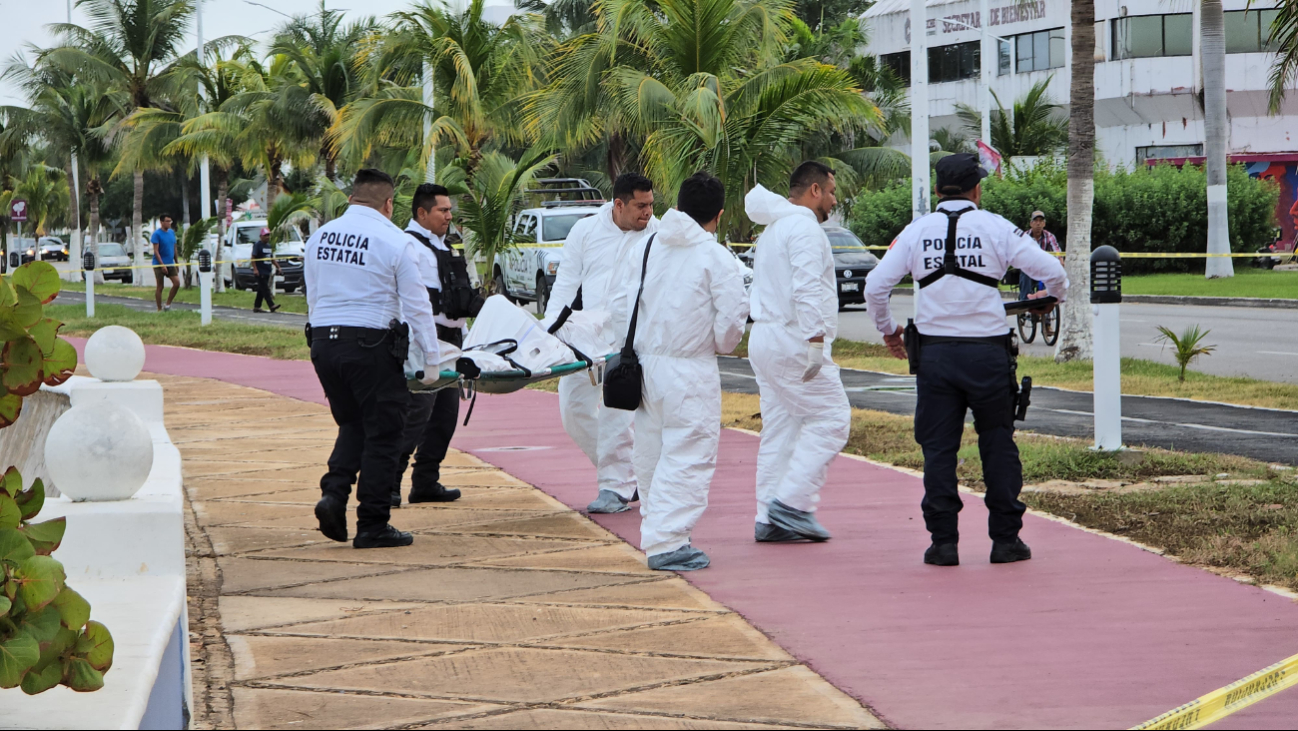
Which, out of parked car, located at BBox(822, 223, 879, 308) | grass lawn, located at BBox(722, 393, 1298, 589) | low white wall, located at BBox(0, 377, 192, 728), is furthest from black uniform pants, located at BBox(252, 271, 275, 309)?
low white wall, located at BBox(0, 377, 192, 728)

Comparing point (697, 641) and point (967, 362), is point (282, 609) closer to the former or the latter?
point (697, 641)

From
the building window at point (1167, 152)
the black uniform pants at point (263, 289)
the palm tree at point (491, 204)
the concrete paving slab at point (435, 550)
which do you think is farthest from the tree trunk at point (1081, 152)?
the building window at point (1167, 152)

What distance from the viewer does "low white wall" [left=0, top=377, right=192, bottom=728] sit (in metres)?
3.44

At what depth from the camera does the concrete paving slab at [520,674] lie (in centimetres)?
459

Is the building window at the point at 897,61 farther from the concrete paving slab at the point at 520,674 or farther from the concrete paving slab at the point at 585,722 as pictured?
the concrete paving slab at the point at 585,722

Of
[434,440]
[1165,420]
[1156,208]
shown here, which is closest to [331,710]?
[434,440]

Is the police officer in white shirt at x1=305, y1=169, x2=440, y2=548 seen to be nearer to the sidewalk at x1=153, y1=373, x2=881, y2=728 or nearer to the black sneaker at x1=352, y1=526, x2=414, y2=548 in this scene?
the black sneaker at x1=352, y1=526, x2=414, y2=548

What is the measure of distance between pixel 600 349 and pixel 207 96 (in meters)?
37.5

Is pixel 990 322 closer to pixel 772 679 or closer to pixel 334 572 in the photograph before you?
pixel 772 679

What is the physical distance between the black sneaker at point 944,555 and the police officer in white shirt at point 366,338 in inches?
101

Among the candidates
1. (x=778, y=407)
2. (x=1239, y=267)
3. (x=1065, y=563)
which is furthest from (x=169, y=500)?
(x=1239, y=267)

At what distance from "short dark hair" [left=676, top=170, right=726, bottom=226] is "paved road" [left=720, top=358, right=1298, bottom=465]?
4.67 meters

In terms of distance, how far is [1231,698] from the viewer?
4316 mm

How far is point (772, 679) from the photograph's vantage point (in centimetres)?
470
